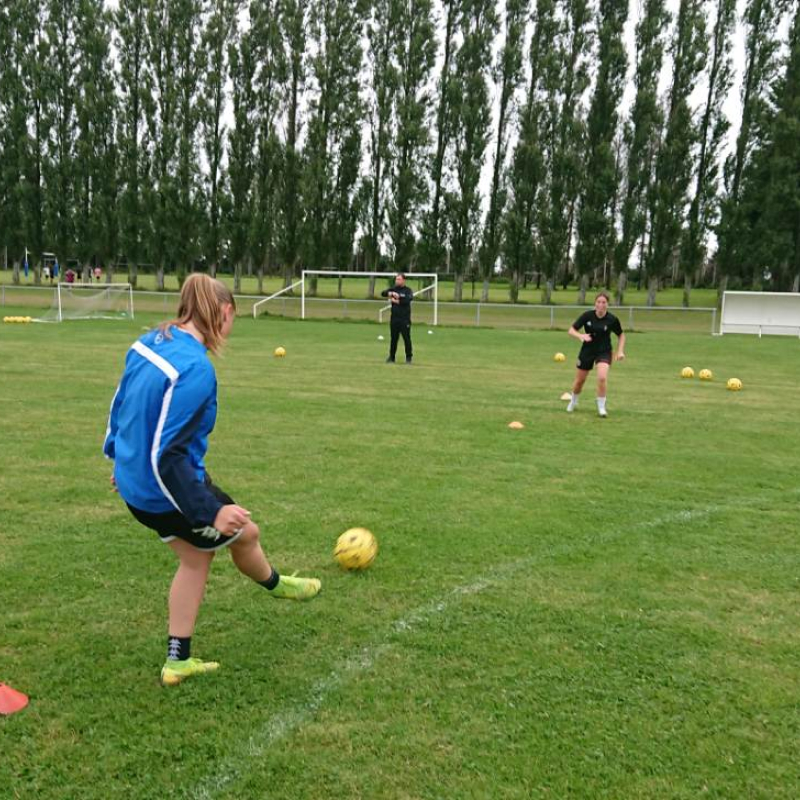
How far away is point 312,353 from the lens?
19.3 metres

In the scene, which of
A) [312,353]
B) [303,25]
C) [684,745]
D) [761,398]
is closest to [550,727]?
[684,745]

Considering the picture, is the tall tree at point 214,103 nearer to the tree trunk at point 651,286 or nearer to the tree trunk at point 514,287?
the tree trunk at point 514,287

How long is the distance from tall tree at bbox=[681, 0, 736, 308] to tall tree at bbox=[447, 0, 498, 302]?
40.2 ft

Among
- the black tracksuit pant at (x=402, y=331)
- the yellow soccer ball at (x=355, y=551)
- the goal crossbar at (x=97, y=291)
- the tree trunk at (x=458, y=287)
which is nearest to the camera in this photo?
the yellow soccer ball at (x=355, y=551)

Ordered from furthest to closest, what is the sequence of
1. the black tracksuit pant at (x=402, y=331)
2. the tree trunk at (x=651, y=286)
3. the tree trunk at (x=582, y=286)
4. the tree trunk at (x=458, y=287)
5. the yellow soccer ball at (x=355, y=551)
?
the tree trunk at (x=458, y=287) → the tree trunk at (x=651, y=286) → the tree trunk at (x=582, y=286) → the black tracksuit pant at (x=402, y=331) → the yellow soccer ball at (x=355, y=551)

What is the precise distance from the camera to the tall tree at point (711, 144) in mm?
40906

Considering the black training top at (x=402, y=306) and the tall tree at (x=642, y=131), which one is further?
the tall tree at (x=642, y=131)

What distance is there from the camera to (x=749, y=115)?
135ft

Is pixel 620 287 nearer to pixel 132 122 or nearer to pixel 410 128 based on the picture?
pixel 410 128

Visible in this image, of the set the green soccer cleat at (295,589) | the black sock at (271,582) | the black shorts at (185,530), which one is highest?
the black shorts at (185,530)

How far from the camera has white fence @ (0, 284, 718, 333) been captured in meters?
32.0

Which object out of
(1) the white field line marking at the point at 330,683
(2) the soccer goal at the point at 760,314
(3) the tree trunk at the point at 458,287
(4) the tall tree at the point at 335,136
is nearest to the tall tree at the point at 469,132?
(3) the tree trunk at the point at 458,287

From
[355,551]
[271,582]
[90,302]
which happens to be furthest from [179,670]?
[90,302]

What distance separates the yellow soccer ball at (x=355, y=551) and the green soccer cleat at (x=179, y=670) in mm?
1370
